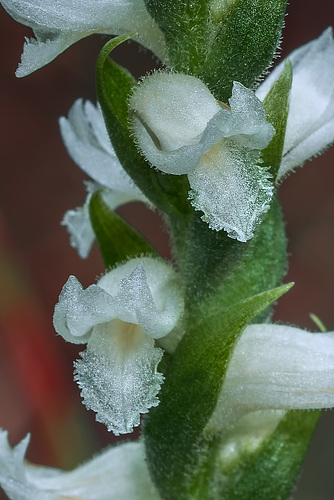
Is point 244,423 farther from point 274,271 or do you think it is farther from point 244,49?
point 244,49

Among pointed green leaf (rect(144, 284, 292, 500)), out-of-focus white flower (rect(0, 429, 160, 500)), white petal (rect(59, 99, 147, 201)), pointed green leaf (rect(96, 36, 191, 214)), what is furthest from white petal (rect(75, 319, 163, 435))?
white petal (rect(59, 99, 147, 201))

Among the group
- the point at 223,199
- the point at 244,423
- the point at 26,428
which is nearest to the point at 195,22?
the point at 223,199

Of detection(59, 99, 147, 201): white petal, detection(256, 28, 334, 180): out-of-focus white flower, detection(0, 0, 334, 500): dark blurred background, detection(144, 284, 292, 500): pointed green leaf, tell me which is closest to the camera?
detection(144, 284, 292, 500): pointed green leaf

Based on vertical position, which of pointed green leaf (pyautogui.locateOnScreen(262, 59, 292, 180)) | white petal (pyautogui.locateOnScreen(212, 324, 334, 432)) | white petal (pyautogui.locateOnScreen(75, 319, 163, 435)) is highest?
pointed green leaf (pyautogui.locateOnScreen(262, 59, 292, 180))

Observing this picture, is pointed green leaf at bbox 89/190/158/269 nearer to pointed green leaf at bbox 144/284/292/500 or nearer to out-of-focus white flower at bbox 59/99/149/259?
out-of-focus white flower at bbox 59/99/149/259

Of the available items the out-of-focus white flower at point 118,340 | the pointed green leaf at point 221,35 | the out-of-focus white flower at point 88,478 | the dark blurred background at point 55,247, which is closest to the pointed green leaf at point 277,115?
the pointed green leaf at point 221,35

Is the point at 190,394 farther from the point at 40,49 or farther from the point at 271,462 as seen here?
the point at 40,49

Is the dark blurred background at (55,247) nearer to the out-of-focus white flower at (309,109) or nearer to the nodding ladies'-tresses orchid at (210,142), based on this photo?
the out-of-focus white flower at (309,109)
